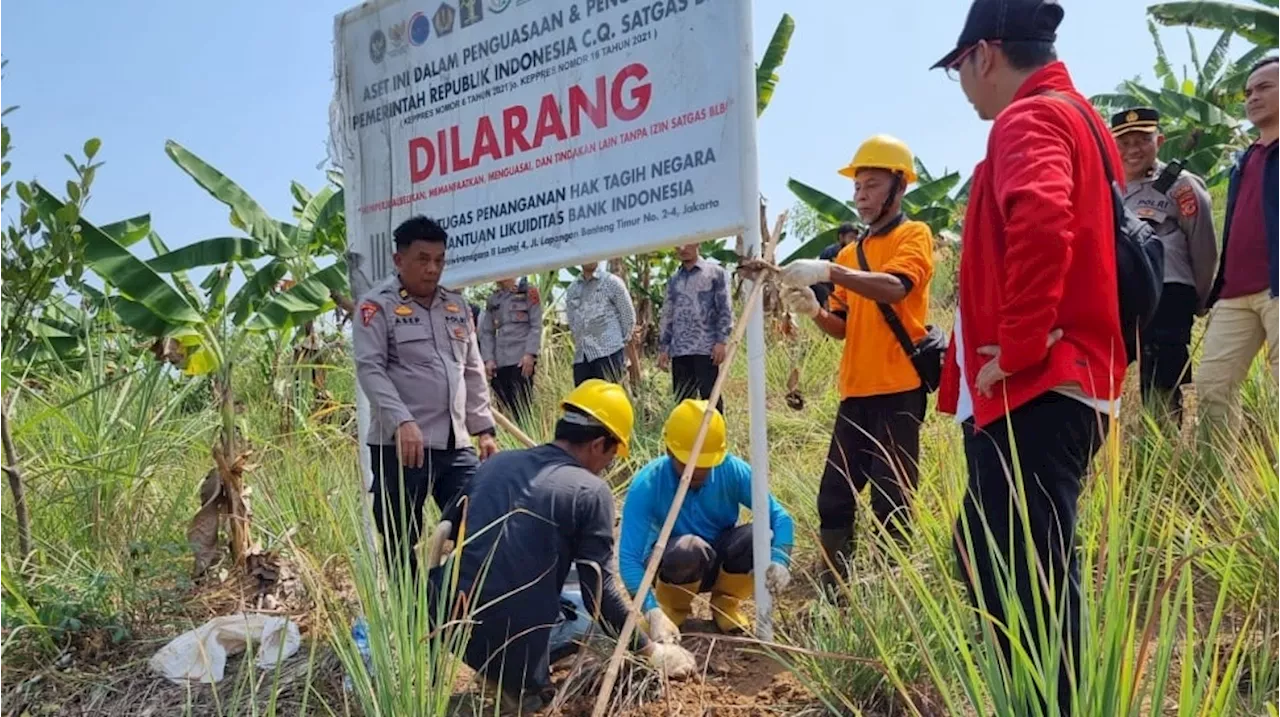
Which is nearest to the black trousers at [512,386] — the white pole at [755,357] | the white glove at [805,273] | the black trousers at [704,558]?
the black trousers at [704,558]

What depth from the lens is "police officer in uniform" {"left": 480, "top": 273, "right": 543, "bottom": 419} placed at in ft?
26.4

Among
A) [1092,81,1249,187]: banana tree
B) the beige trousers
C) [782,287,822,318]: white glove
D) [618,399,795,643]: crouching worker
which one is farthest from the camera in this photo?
[1092,81,1249,187]: banana tree

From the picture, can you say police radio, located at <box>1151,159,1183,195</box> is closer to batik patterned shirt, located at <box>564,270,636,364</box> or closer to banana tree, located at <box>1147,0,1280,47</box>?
batik patterned shirt, located at <box>564,270,636,364</box>

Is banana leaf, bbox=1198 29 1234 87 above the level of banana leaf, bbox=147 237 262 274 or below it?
above

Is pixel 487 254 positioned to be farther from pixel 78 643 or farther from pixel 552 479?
pixel 78 643

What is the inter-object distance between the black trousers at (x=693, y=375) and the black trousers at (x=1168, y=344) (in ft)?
10.7

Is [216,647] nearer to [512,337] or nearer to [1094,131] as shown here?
[1094,131]

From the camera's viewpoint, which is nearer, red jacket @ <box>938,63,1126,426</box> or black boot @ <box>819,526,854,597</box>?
red jacket @ <box>938,63,1126,426</box>

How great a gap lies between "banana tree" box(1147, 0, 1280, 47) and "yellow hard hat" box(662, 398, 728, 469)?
Answer: 11854 millimetres

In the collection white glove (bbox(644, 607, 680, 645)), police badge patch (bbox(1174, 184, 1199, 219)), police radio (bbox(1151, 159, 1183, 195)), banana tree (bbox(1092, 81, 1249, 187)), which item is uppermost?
banana tree (bbox(1092, 81, 1249, 187))

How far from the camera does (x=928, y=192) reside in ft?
39.9

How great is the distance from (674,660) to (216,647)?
1.74 meters

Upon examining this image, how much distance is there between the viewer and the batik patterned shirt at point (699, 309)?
7508 millimetres

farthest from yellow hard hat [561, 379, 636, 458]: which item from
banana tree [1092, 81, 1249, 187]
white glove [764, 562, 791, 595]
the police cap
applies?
banana tree [1092, 81, 1249, 187]
